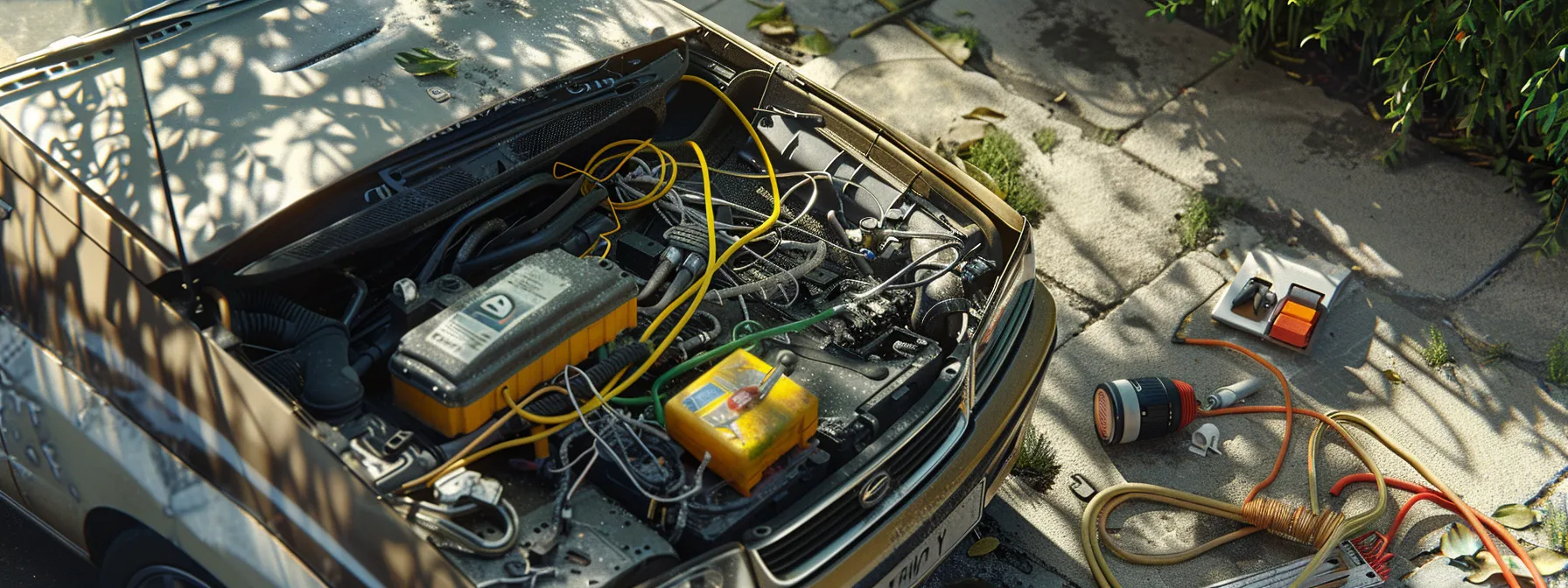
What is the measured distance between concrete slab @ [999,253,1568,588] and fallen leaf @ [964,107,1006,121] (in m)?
1.15

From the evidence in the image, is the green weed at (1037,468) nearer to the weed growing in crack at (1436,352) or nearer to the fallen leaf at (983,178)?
the fallen leaf at (983,178)

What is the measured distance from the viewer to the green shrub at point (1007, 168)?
199 inches

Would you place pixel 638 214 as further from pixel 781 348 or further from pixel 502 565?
pixel 502 565

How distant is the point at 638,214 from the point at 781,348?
704mm

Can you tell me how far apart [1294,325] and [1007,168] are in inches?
52.7

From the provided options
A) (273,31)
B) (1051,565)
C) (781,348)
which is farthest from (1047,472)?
(273,31)

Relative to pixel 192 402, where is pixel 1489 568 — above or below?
below

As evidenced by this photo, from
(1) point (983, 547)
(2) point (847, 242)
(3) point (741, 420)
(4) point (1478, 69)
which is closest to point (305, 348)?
(3) point (741, 420)

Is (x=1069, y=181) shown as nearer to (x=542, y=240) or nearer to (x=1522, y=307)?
(x=1522, y=307)

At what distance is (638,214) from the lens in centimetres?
356

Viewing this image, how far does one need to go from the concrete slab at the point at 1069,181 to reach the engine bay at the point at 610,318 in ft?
4.86

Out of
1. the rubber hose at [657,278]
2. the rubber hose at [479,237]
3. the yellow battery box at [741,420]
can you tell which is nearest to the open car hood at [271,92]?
the rubber hose at [479,237]

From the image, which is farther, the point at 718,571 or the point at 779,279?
the point at 779,279

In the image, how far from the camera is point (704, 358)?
2.99 m
